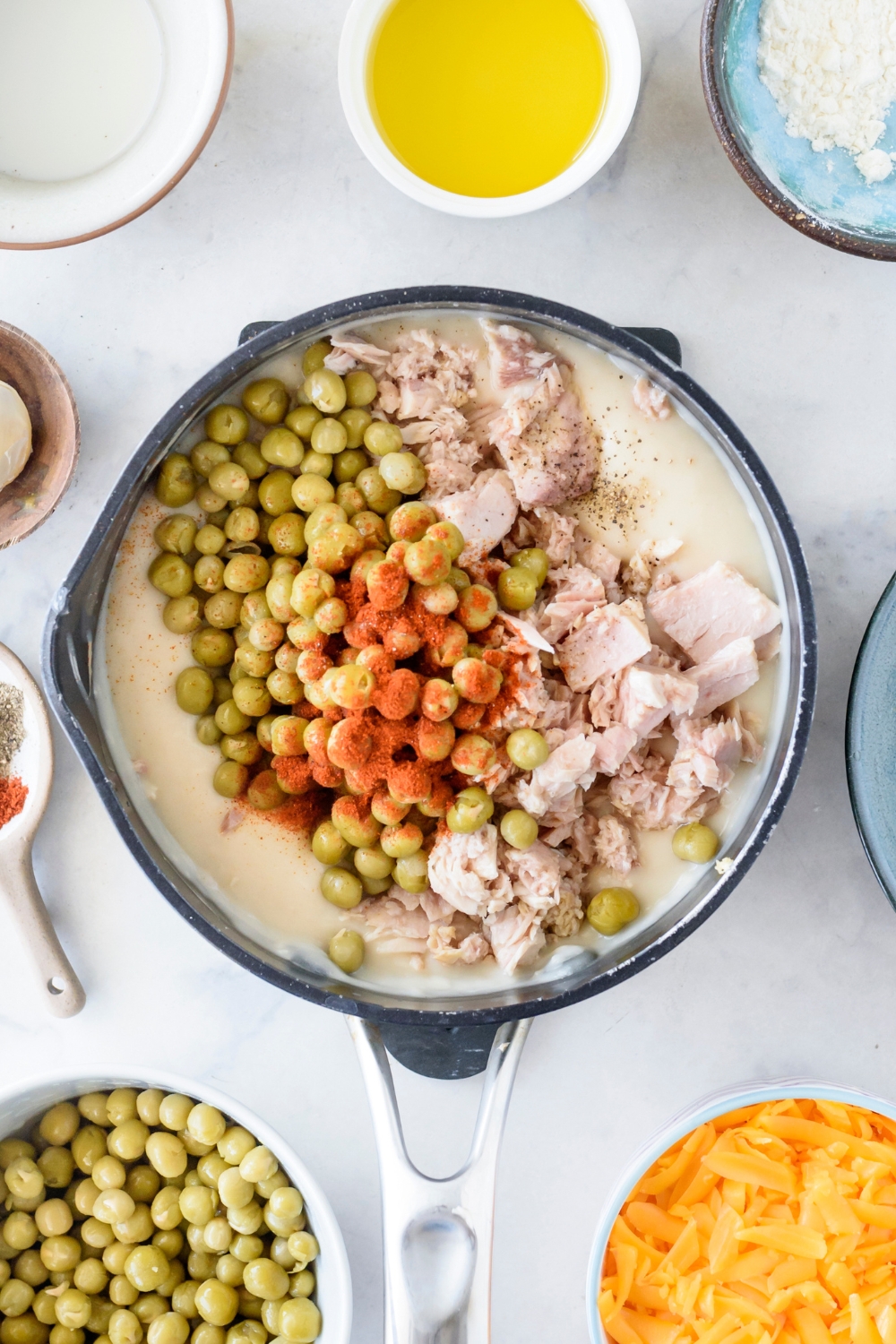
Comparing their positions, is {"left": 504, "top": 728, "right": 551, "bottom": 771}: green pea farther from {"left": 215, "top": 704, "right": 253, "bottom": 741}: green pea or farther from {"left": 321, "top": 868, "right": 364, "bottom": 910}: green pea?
{"left": 215, "top": 704, "right": 253, "bottom": 741}: green pea

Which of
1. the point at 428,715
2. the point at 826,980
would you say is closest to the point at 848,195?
the point at 428,715

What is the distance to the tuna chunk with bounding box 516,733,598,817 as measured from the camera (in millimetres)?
1612

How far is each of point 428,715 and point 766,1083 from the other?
910 millimetres

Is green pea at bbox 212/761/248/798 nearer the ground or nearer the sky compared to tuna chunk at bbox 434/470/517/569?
nearer the ground

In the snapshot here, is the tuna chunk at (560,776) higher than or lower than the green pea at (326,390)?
lower

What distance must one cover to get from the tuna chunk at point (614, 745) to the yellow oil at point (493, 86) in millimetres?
910

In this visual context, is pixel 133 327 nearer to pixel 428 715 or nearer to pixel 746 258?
pixel 428 715

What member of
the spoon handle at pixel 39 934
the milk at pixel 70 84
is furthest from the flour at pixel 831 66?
the spoon handle at pixel 39 934

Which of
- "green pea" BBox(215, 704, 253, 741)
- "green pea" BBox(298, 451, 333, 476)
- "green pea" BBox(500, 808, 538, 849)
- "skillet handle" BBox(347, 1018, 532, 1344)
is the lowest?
"skillet handle" BBox(347, 1018, 532, 1344)

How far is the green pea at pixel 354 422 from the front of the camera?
5.68 feet

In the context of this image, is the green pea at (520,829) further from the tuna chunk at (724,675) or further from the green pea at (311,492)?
the green pea at (311,492)

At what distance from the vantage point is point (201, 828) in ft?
5.74

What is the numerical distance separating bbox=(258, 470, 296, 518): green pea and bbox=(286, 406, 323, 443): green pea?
78 millimetres

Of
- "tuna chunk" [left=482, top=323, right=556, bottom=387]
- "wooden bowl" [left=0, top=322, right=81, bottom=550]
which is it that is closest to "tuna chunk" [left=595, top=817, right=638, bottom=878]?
"tuna chunk" [left=482, top=323, right=556, bottom=387]
